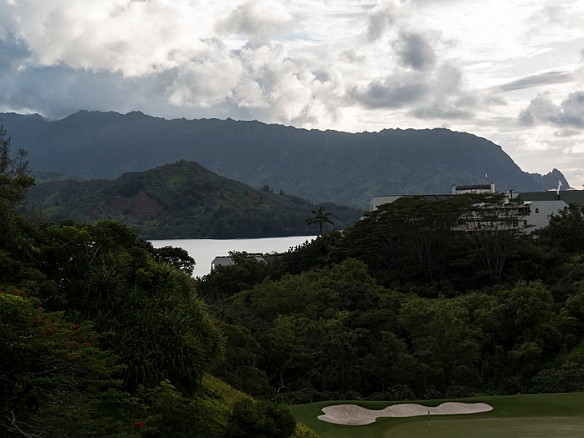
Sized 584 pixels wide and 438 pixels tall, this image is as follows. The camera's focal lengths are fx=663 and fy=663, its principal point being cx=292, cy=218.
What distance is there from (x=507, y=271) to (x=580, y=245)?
6618 mm

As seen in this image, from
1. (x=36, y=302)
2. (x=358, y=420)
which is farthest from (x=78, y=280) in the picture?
(x=358, y=420)

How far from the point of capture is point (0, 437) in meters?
8.83

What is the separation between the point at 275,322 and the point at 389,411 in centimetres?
1463

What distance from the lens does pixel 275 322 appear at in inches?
1396

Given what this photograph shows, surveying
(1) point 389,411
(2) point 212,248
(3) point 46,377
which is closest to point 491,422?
(1) point 389,411

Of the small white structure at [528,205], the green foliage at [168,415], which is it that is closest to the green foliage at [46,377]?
the green foliage at [168,415]

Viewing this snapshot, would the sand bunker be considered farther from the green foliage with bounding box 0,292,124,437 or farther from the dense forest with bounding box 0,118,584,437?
the green foliage with bounding box 0,292,124,437

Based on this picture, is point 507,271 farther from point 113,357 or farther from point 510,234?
point 113,357

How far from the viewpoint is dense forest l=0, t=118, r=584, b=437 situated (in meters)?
11.1

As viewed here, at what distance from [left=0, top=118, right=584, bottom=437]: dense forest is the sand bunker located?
4.16 meters

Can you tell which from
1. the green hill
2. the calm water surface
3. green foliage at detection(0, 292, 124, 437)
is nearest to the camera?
green foliage at detection(0, 292, 124, 437)

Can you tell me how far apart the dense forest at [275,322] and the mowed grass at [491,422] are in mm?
3412

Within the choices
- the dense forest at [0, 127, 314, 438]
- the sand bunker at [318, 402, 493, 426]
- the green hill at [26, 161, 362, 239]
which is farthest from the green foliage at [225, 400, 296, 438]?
the green hill at [26, 161, 362, 239]

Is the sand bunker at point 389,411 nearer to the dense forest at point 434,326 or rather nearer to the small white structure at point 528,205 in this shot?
the dense forest at point 434,326
